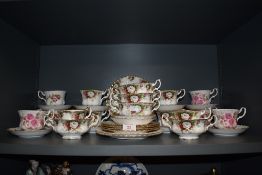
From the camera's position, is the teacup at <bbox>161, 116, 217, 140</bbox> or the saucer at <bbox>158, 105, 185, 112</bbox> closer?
the teacup at <bbox>161, 116, 217, 140</bbox>

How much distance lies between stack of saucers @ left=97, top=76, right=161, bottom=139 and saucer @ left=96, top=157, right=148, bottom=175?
168 mm

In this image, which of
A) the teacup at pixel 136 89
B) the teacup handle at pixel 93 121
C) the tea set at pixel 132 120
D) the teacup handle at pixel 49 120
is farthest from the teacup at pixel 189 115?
the teacup handle at pixel 49 120

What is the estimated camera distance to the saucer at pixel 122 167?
0.86 meters

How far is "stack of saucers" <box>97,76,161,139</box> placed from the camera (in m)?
Answer: 0.71

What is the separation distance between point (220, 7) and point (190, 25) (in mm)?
128

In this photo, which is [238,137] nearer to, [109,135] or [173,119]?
[173,119]

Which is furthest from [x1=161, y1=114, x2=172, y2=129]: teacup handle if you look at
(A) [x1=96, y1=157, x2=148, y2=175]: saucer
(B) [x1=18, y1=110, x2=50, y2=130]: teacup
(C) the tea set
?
(B) [x1=18, y1=110, x2=50, y2=130]: teacup

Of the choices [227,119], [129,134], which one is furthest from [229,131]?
[129,134]

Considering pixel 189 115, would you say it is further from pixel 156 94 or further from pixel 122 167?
pixel 122 167

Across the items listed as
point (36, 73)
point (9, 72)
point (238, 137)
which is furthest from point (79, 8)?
point (238, 137)

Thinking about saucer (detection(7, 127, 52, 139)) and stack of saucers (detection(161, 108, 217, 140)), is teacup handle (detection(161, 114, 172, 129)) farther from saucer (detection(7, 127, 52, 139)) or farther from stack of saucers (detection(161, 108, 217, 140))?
saucer (detection(7, 127, 52, 139))

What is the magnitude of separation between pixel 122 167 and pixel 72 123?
0.26 metres

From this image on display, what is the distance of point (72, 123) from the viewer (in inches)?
27.6

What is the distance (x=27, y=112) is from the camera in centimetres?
75
